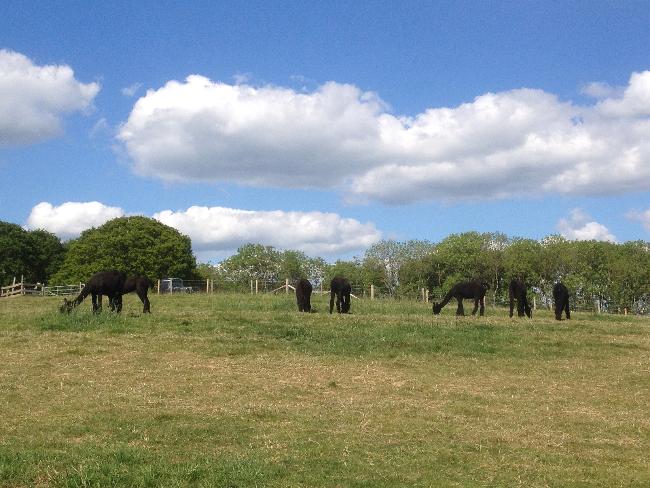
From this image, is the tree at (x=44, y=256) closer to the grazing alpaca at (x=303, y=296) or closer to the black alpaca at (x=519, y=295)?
the grazing alpaca at (x=303, y=296)

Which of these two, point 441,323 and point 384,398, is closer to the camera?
point 384,398

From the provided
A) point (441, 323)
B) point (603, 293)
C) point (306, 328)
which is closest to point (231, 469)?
point (306, 328)

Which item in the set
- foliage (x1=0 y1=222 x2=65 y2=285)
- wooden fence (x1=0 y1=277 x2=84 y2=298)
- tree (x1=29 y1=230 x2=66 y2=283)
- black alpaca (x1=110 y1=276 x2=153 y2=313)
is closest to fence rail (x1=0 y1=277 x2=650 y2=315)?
wooden fence (x1=0 y1=277 x2=84 y2=298)

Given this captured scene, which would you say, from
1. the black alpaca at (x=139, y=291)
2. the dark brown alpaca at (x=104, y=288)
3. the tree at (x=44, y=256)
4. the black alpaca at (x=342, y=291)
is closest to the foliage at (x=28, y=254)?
the tree at (x=44, y=256)

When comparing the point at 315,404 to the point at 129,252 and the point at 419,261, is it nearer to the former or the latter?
the point at 129,252

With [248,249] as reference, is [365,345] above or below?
below

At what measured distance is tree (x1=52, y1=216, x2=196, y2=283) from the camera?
82.8m

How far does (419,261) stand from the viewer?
92.6 meters

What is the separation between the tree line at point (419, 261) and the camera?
75250mm

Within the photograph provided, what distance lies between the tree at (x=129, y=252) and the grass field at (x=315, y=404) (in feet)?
197

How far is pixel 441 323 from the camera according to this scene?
26844 mm

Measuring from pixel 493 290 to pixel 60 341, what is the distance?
7277 centimetres

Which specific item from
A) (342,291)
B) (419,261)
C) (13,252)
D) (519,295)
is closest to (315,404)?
(342,291)

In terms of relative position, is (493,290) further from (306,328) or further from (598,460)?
(598,460)
